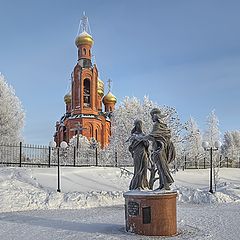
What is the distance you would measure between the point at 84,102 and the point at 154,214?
39.9 metres

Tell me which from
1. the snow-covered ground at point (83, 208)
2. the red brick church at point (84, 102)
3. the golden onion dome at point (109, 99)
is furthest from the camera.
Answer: the golden onion dome at point (109, 99)

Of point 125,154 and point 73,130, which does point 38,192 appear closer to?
point 125,154

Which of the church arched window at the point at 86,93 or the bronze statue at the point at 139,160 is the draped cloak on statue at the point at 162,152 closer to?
the bronze statue at the point at 139,160

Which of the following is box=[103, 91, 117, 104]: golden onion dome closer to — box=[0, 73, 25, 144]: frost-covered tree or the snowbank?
box=[0, 73, 25, 144]: frost-covered tree

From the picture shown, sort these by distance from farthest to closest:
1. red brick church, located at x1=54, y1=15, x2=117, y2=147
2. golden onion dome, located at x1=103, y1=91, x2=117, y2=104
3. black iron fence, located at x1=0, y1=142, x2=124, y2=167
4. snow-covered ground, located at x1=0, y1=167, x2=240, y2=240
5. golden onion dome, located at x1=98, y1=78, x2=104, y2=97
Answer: golden onion dome, located at x1=103, y1=91, x2=117, y2=104, golden onion dome, located at x1=98, y1=78, x2=104, y2=97, red brick church, located at x1=54, y1=15, x2=117, y2=147, black iron fence, located at x1=0, y1=142, x2=124, y2=167, snow-covered ground, located at x1=0, y1=167, x2=240, y2=240

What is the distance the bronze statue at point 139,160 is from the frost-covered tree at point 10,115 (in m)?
25.6

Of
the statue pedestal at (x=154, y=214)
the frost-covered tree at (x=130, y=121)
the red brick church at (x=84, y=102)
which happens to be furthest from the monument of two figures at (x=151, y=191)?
the red brick church at (x=84, y=102)

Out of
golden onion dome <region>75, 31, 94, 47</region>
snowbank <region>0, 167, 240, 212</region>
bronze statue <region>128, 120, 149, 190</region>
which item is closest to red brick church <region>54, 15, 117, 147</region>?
golden onion dome <region>75, 31, 94, 47</region>

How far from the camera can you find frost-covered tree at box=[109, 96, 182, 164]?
106ft

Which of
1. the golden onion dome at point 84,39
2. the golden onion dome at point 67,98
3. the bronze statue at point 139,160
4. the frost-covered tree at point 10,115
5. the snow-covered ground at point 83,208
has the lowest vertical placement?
the snow-covered ground at point 83,208

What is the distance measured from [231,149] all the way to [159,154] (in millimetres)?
60847

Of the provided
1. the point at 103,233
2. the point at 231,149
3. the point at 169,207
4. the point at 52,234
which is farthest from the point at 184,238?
the point at 231,149

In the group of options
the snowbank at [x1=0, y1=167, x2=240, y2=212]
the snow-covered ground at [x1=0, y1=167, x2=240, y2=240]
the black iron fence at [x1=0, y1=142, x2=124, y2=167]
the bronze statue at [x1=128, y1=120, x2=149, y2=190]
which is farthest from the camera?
the black iron fence at [x1=0, y1=142, x2=124, y2=167]

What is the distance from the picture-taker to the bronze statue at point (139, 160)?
8.36m
